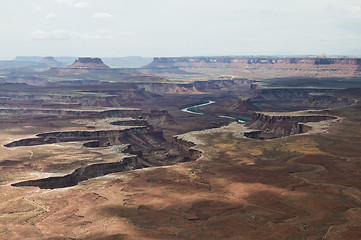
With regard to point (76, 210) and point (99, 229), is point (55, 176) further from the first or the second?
point (99, 229)

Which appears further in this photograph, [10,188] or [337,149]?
[337,149]

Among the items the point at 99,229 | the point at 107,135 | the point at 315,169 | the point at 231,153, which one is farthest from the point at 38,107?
the point at 99,229

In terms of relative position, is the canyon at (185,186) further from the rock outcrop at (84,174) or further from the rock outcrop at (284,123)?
the rock outcrop at (284,123)

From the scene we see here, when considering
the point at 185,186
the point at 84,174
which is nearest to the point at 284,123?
the point at 84,174

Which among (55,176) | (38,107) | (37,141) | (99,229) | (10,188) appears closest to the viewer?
(99,229)

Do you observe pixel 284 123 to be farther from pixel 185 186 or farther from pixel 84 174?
pixel 185 186

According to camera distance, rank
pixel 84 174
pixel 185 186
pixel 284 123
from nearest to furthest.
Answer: pixel 185 186, pixel 84 174, pixel 284 123

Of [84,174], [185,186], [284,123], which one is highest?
[185,186]

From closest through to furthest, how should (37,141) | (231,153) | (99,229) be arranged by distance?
(99,229) → (231,153) → (37,141)

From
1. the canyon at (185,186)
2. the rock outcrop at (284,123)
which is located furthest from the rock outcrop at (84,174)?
the rock outcrop at (284,123)

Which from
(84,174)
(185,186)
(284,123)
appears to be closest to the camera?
(185,186)

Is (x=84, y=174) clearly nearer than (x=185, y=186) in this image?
No
